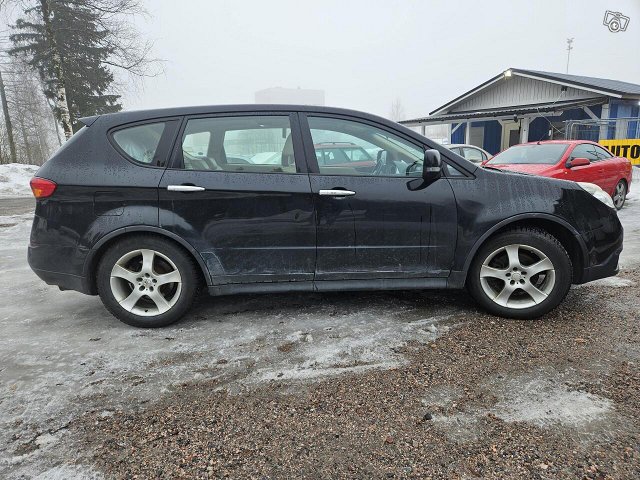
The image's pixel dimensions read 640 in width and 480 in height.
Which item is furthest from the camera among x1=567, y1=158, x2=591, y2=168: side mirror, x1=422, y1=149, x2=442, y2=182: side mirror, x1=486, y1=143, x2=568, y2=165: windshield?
x1=486, y1=143, x2=568, y2=165: windshield

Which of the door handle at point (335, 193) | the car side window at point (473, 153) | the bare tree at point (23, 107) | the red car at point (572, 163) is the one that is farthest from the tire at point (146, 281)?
the bare tree at point (23, 107)

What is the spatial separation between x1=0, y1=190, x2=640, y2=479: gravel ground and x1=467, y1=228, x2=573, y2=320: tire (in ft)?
0.52

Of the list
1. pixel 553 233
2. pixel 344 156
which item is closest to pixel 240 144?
pixel 344 156

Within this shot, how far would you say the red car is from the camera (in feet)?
24.8

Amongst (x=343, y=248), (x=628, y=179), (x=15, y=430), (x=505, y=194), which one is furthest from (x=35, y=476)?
(x=628, y=179)

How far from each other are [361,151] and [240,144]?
0.95 metres

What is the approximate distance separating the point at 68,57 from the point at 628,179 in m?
20.2

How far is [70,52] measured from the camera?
54.8 ft

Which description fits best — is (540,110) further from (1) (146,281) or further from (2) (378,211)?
(1) (146,281)

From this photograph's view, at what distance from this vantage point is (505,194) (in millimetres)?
3197

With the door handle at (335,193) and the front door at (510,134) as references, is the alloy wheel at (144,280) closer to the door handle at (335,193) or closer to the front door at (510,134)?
the door handle at (335,193)

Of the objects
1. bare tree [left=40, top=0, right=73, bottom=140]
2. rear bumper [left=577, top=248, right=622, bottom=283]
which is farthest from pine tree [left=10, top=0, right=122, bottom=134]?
rear bumper [left=577, top=248, right=622, bottom=283]

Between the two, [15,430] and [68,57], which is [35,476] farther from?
[68,57]

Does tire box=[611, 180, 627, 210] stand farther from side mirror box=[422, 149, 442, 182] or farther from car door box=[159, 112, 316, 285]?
car door box=[159, 112, 316, 285]
